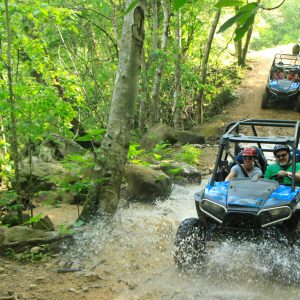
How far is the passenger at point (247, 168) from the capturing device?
233 inches

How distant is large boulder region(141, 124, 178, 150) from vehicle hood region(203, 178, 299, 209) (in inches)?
302

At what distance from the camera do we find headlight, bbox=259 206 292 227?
4.77 meters

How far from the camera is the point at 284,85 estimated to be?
1767 cm

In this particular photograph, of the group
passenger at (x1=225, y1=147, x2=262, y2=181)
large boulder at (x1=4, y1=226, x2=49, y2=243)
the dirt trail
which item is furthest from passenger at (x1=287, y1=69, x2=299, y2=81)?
large boulder at (x1=4, y1=226, x2=49, y2=243)

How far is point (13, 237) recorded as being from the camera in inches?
223

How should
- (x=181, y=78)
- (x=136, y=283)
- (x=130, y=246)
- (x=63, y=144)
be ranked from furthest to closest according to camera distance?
(x=181, y=78)
(x=63, y=144)
(x=130, y=246)
(x=136, y=283)

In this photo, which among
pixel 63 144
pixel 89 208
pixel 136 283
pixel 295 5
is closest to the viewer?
pixel 136 283

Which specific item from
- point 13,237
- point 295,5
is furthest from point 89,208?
point 295,5

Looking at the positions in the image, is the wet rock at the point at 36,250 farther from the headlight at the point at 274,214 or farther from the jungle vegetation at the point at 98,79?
the headlight at the point at 274,214

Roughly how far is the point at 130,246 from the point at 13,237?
5.45 ft

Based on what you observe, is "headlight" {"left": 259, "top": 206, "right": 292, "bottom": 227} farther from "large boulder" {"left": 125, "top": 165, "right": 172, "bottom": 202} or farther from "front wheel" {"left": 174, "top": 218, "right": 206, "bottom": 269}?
"large boulder" {"left": 125, "top": 165, "right": 172, "bottom": 202}

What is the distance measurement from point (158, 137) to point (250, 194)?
8.78 meters

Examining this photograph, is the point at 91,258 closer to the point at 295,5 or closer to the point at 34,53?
the point at 34,53

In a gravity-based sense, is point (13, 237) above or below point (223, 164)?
below
